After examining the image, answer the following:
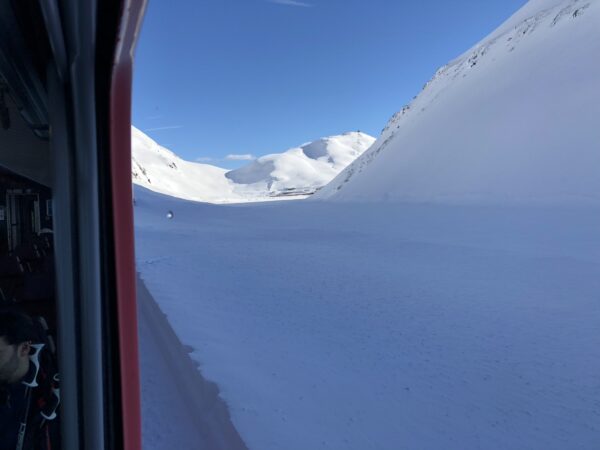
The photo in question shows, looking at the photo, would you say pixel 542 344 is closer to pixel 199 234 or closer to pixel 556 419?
pixel 556 419

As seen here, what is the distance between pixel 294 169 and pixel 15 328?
16605cm

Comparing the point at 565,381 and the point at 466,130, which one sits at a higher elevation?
the point at 466,130

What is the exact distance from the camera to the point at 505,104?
25.4 m

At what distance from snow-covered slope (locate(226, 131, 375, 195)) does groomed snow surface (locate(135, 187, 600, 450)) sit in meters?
131

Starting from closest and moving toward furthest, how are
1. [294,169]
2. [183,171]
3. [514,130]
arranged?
[514,130] → [183,171] → [294,169]

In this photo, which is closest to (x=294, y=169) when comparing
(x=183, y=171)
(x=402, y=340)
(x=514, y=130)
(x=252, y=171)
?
(x=252, y=171)

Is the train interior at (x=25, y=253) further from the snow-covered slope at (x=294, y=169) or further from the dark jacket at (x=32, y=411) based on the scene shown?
the snow-covered slope at (x=294, y=169)

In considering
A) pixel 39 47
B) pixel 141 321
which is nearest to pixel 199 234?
pixel 141 321

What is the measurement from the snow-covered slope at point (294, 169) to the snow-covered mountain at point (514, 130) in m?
107

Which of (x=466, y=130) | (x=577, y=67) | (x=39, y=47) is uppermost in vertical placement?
(x=577, y=67)

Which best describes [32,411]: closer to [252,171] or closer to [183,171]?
[183,171]

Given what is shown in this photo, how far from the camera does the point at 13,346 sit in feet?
5.58

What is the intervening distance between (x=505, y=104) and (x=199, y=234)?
20793 millimetres

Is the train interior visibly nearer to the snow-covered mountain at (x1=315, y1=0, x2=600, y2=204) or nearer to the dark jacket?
the dark jacket
